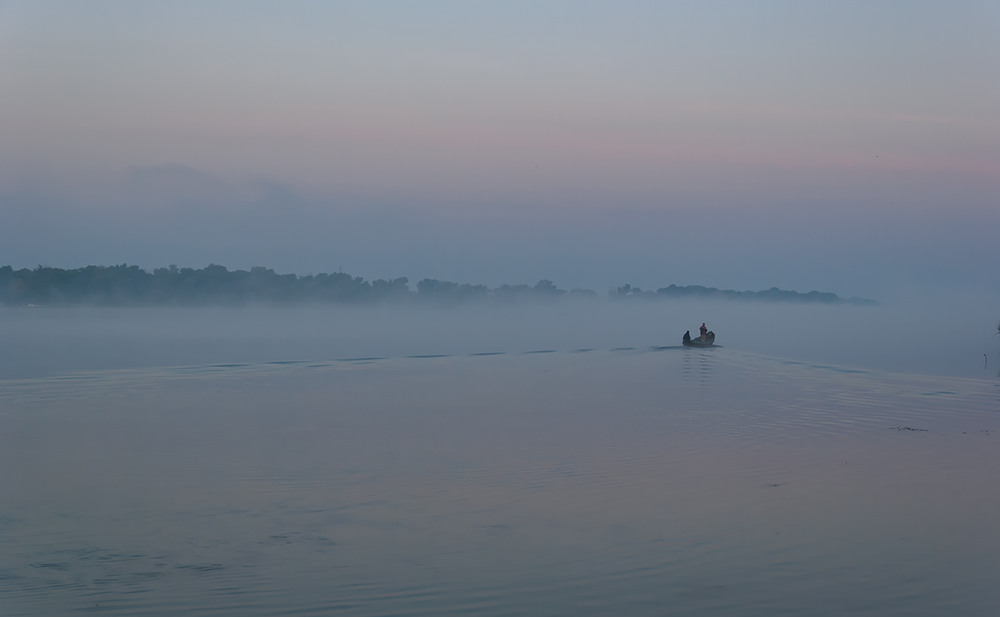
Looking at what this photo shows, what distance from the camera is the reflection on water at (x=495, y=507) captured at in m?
6.97

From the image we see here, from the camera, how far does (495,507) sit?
9.73 metres

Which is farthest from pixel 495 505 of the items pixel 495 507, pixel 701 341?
pixel 701 341

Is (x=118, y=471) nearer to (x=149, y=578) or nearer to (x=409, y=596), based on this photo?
(x=149, y=578)

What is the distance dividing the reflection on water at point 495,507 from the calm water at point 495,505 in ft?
0.12

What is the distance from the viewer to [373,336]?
160 ft

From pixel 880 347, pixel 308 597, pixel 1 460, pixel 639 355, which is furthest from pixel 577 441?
pixel 880 347

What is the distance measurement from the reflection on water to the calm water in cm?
4

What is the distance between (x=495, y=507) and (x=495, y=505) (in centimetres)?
9

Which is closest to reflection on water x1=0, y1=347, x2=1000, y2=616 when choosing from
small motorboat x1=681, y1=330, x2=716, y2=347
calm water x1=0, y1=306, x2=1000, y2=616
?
calm water x1=0, y1=306, x2=1000, y2=616

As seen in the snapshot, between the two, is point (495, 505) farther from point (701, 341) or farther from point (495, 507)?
point (701, 341)

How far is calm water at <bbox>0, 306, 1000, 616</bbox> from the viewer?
6.97m

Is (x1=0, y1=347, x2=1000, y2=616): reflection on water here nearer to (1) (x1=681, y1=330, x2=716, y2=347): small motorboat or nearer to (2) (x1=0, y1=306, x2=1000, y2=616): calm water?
(2) (x1=0, y1=306, x2=1000, y2=616): calm water

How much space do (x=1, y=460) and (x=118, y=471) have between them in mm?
2176

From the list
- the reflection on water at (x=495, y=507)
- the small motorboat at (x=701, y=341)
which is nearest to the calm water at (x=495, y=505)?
the reflection on water at (x=495, y=507)
